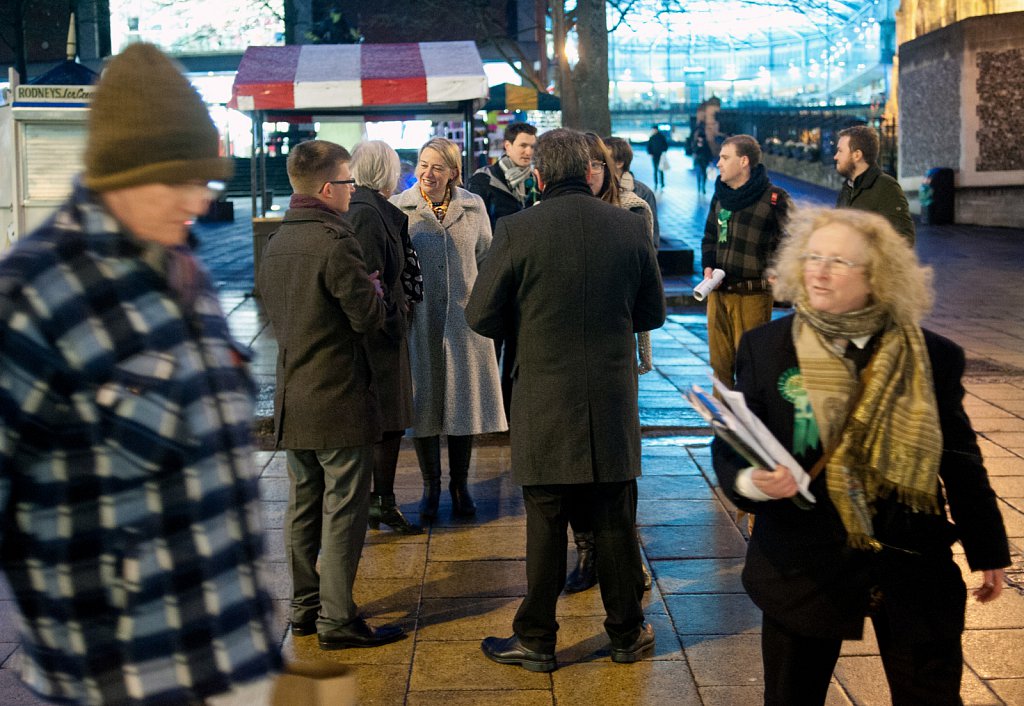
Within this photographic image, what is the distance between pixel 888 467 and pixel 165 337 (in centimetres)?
180

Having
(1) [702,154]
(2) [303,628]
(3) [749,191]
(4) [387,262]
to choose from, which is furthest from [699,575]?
(1) [702,154]

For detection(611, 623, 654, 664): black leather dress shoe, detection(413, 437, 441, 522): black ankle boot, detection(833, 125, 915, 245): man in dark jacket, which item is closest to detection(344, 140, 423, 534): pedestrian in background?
detection(413, 437, 441, 522): black ankle boot

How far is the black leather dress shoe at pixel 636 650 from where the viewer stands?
15.2 ft

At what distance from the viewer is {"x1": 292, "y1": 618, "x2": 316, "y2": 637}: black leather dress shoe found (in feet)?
16.2

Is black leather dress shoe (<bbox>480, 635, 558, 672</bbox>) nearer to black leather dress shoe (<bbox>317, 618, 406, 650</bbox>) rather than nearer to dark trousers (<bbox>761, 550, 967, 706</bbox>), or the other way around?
A: black leather dress shoe (<bbox>317, 618, 406, 650</bbox>)

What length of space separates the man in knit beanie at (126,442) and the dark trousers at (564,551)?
7.62 feet

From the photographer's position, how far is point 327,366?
4656 millimetres

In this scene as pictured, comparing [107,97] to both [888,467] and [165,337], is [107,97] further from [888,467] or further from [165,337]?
[888,467]

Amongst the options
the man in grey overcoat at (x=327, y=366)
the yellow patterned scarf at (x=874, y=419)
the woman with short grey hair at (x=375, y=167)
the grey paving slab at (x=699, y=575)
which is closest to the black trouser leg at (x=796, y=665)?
the yellow patterned scarf at (x=874, y=419)

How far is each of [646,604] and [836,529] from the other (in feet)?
7.43

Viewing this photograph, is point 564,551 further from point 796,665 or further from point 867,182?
point 867,182

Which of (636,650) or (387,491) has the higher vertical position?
(387,491)

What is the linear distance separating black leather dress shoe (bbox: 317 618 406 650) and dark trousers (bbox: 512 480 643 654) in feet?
1.98

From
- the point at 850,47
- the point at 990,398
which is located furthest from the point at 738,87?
the point at 990,398
